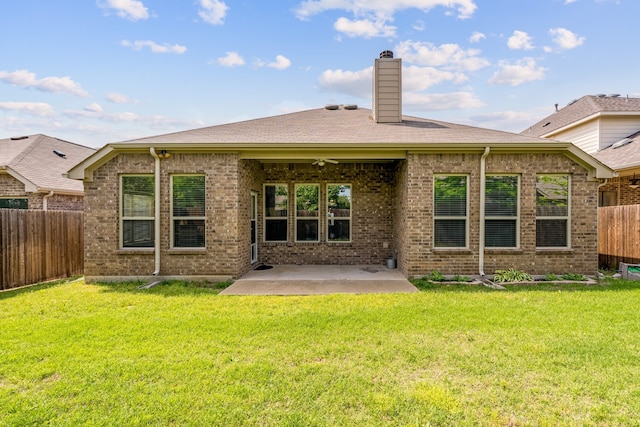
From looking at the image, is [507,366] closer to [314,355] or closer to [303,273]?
[314,355]

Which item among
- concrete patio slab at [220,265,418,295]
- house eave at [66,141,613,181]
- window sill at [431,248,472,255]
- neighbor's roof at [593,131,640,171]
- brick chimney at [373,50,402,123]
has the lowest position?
concrete patio slab at [220,265,418,295]

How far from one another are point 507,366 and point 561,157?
6355mm

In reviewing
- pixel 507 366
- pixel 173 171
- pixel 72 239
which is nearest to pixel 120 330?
pixel 173 171

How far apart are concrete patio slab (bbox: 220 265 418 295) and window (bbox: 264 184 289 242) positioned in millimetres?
1008

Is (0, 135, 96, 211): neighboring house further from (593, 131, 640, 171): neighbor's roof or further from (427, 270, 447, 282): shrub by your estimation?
(593, 131, 640, 171): neighbor's roof

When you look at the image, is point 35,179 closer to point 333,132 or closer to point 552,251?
point 333,132

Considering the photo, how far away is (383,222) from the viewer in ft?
31.8

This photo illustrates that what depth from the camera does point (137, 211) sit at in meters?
7.86

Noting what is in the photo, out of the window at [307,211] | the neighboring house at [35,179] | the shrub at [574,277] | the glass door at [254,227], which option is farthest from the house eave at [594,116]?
the neighboring house at [35,179]

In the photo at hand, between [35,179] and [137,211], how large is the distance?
6.35 m

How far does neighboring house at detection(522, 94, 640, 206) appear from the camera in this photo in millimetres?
10469

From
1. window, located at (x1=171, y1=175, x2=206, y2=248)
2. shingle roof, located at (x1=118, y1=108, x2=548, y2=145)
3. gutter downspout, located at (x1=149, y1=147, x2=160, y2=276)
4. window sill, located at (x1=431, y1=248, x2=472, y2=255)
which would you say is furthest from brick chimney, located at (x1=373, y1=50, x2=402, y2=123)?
gutter downspout, located at (x1=149, y1=147, x2=160, y2=276)

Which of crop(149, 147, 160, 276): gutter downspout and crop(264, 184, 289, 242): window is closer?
crop(149, 147, 160, 276): gutter downspout

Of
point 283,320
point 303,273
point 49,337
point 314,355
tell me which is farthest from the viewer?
point 303,273
